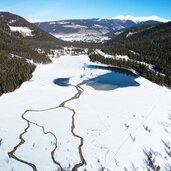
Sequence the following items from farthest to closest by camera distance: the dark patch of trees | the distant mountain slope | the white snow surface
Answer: the white snow surface, the distant mountain slope, the dark patch of trees

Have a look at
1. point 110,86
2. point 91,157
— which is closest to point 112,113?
point 91,157

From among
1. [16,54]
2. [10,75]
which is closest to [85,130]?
[10,75]

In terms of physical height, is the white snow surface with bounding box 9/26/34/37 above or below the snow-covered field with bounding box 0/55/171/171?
below

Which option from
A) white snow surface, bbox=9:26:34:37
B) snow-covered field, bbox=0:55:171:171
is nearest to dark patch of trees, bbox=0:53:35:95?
snow-covered field, bbox=0:55:171:171

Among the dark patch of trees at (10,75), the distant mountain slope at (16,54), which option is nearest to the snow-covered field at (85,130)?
the dark patch of trees at (10,75)

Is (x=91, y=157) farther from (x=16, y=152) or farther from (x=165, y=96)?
(x=165, y=96)

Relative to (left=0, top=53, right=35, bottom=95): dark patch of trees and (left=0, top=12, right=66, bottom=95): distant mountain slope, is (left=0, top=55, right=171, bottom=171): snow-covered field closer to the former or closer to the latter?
(left=0, top=53, right=35, bottom=95): dark patch of trees
